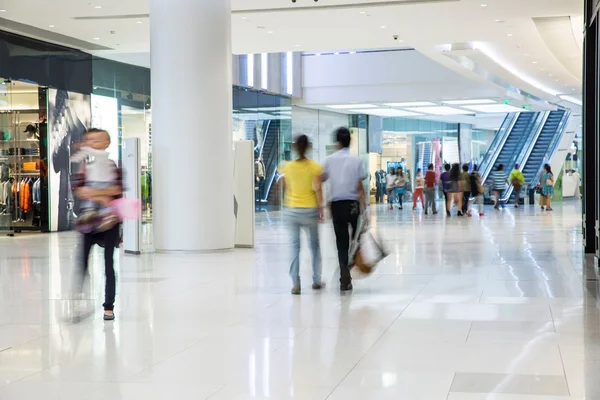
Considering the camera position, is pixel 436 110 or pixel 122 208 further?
pixel 436 110

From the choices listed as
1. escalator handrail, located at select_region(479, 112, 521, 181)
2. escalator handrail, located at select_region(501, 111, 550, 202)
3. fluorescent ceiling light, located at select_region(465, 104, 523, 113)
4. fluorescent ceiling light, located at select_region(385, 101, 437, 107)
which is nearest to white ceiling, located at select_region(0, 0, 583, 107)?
fluorescent ceiling light, located at select_region(385, 101, 437, 107)

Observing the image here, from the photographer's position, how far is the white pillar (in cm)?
1441

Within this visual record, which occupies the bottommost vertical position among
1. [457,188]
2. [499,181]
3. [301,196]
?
[457,188]

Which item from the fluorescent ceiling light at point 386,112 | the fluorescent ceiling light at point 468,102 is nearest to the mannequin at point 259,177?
the fluorescent ceiling light at point 468,102

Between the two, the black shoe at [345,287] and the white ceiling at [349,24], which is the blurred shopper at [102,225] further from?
the white ceiling at [349,24]

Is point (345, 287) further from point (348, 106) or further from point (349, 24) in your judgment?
point (348, 106)

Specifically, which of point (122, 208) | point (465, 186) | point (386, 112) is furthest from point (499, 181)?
point (122, 208)

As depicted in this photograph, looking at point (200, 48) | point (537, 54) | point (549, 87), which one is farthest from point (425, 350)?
point (549, 87)

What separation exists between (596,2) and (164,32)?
21.7 feet

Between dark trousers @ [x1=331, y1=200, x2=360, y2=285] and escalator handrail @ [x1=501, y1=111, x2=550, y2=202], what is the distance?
105 ft

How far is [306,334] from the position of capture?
6.99 metres

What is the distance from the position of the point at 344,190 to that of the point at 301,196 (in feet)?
1.59

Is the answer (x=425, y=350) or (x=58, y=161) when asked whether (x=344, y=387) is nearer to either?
(x=425, y=350)

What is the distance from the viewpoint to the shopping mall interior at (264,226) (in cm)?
589
